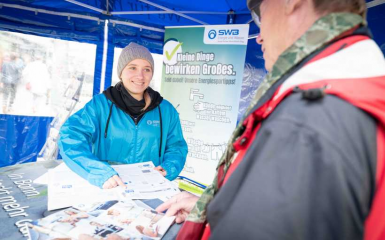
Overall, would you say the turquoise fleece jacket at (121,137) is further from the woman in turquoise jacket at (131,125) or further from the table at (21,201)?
the table at (21,201)

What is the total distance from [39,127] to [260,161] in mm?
4146

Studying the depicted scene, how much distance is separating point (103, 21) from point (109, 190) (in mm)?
3167

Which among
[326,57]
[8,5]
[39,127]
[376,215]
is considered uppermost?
[8,5]

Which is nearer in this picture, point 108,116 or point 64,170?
point 64,170

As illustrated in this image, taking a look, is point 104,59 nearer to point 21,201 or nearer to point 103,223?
point 21,201

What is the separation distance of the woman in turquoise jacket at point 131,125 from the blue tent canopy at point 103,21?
5.79 ft

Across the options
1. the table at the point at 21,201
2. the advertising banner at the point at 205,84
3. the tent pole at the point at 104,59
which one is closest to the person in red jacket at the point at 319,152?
the table at the point at 21,201

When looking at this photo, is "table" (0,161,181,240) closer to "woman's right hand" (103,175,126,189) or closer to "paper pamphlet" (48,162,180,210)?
"paper pamphlet" (48,162,180,210)

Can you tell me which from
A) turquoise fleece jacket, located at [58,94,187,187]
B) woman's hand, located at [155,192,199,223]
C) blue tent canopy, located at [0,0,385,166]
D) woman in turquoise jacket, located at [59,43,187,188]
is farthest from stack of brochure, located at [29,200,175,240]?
blue tent canopy, located at [0,0,385,166]

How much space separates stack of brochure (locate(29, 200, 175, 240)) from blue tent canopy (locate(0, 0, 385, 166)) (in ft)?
10.2

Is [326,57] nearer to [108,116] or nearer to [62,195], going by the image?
[62,195]

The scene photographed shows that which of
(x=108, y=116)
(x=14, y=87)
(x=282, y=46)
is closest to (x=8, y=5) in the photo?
(x=14, y=87)

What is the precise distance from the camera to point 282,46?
656 millimetres

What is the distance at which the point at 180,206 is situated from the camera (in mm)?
1024
